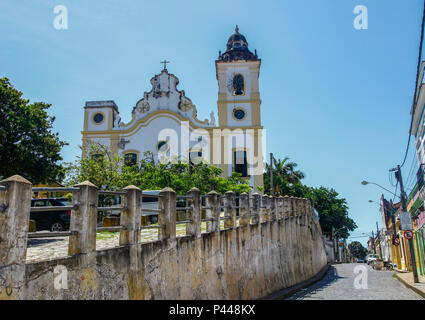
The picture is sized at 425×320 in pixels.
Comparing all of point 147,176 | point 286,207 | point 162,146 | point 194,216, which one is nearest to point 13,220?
point 194,216

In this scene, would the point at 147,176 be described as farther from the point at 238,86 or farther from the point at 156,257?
the point at 156,257

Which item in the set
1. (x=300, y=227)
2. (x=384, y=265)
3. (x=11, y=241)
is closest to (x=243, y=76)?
(x=300, y=227)

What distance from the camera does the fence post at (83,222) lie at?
5711 mm

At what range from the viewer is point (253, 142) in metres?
31.7

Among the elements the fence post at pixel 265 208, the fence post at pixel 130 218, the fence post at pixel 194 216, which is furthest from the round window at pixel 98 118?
the fence post at pixel 130 218

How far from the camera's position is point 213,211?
10.3 m

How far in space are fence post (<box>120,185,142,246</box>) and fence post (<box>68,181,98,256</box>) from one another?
34.2 inches

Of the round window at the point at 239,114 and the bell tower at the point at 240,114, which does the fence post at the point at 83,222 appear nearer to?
the bell tower at the point at 240,114

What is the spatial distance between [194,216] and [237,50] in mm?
28066

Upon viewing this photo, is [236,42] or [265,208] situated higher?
[236,42]

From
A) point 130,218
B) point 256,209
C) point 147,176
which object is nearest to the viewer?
point 130,218
